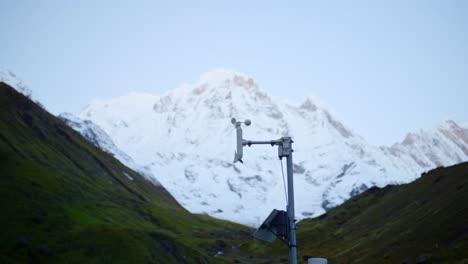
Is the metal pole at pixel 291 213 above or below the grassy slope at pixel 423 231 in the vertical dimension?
below

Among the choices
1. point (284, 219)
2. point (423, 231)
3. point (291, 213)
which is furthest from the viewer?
point (423, 231)

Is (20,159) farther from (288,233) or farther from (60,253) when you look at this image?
(288,233)

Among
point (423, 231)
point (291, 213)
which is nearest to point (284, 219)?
point (291, 213)

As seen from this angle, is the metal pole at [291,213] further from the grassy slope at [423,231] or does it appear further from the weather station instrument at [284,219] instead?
the grassy slope at [423,231]

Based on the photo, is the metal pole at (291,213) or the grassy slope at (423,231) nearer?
the metal pole at (291,213)

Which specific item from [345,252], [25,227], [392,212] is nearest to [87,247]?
[25,227]

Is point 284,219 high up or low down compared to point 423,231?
down

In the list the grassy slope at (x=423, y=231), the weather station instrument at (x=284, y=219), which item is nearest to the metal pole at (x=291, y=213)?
the weather station instrument at (x=284, y=219)

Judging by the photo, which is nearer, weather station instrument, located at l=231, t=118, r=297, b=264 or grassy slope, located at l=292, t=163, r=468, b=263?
weather station instrument, located at l=231, t=118, r=297, b=264

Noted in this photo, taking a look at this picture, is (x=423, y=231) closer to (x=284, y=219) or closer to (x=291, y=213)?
(x=284, y=219)

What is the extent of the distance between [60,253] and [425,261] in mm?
79467

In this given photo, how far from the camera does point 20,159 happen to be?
7594 inches

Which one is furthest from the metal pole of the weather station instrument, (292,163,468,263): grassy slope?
(292,163,468,263): grassy slope

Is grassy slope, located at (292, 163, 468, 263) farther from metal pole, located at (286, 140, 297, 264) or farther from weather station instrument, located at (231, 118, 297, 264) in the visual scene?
metal pole, located at (286, 140, 297, 264)
